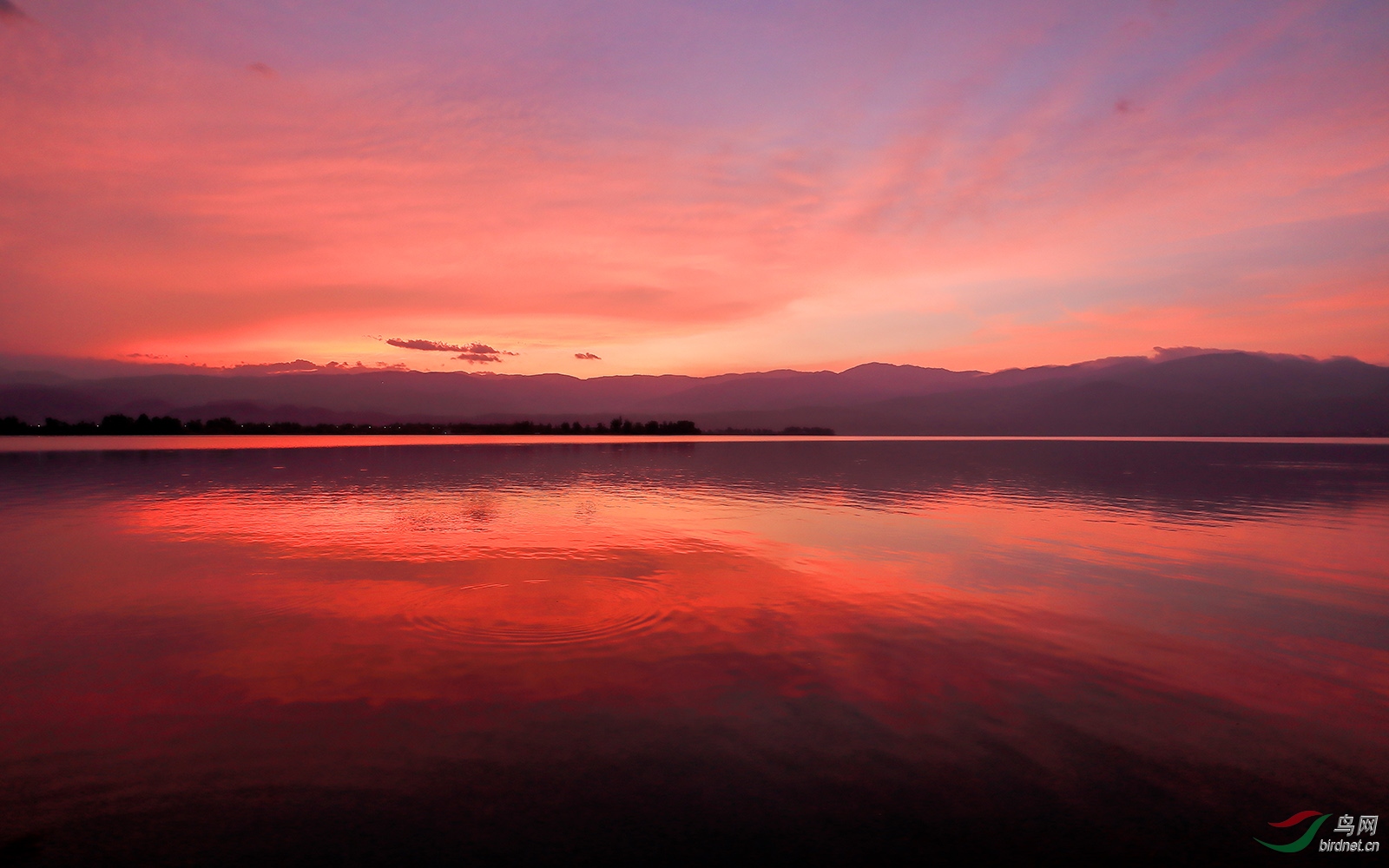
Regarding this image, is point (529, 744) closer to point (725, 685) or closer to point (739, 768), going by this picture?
point (739, 768)

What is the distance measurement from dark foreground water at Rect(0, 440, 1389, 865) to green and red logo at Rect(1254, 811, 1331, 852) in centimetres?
7

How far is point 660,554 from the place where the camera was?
1977cm

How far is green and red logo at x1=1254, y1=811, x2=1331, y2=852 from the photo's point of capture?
6.51 metres

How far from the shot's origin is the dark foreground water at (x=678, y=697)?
6547 mm

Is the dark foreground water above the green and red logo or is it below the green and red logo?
above

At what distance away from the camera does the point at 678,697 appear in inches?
381

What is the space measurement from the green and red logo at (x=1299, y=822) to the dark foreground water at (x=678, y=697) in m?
0.07

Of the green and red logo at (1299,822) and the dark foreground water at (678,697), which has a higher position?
the dark foreground water at (678,697)

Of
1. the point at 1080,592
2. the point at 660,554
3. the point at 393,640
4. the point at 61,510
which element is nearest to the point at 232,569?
the point at 393,640

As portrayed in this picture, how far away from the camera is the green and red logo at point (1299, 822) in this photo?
21.4 ft

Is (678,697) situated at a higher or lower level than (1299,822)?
higher

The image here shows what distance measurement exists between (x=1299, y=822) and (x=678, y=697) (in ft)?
23.3

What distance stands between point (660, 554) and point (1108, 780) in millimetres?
13528

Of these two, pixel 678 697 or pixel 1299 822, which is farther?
pixel 678 697
